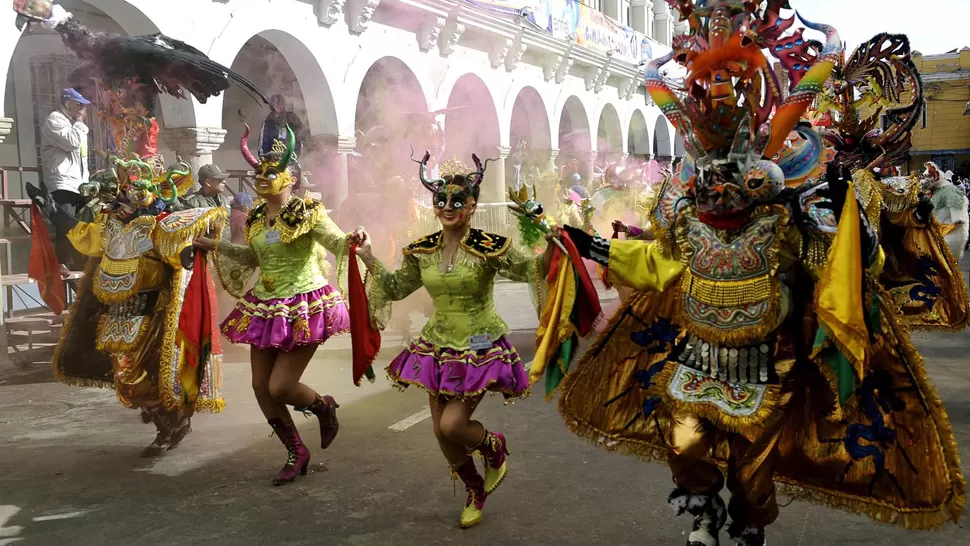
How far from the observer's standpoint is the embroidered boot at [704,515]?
149 inches

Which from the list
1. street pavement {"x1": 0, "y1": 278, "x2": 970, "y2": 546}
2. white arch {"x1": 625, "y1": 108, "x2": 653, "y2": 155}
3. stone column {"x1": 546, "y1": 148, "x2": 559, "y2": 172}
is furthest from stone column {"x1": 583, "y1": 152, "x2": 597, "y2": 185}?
street pavement {"x1": 0, "y1": 278, "x2": 970, "y2": 546}

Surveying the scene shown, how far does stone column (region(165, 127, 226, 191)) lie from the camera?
11.5 m

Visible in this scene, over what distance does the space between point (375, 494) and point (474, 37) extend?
15965 millimetres

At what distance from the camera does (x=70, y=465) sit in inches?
232

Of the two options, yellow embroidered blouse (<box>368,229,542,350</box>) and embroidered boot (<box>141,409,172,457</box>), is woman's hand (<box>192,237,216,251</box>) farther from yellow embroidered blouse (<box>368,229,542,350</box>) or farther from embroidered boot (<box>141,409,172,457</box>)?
yellow embroidered blouse (<box>368,229,542,350</box>)

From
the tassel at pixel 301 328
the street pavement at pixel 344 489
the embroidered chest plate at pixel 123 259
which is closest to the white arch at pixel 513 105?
the street pavement at pixel 344 489

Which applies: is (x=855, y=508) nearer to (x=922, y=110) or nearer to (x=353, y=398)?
(x=922, y=110)

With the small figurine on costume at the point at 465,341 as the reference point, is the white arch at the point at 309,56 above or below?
above

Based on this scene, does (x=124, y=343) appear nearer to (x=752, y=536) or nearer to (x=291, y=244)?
(x=291, y=244)

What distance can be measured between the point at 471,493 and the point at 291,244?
200 centimetres

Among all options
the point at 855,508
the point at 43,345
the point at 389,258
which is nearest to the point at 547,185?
the point at 389,258

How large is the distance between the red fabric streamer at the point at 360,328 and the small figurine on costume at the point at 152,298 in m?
1.25

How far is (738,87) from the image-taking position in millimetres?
4191

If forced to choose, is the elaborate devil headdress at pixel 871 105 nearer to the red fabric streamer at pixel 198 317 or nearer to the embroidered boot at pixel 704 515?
the embroidered boot at pixel 704 515
